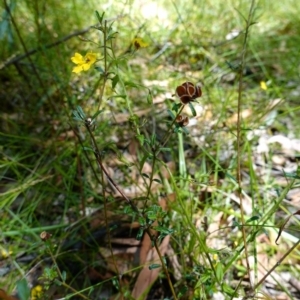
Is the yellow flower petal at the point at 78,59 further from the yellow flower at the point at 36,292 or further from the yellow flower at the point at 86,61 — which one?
the yellow flower at the point at 36,292

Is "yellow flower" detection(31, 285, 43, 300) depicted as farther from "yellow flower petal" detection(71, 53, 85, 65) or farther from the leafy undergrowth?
"yellow flower petal" detection(71, 53, 85, 65)

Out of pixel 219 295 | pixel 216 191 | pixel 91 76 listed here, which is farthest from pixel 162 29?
pixel 219 295

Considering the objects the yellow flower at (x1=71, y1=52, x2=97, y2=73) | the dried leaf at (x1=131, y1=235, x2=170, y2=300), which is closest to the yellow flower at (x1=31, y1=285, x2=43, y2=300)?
the dried leaf at (x1=131, y1=235, x2=170, y2=300)

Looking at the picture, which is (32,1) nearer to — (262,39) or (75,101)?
(75,101)

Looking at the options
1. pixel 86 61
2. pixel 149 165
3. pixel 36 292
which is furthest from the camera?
pixel 149 165

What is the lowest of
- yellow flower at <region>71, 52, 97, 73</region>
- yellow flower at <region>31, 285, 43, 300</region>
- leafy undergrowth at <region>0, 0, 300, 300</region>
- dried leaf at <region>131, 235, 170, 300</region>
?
dried leaf at <region>131, 235, 170, 300</region>

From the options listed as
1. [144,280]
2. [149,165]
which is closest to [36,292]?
[144,280]

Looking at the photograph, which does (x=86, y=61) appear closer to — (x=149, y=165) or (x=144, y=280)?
(x=144, y=280)

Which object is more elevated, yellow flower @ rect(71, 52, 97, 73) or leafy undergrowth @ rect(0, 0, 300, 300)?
yellow flower @ rect(71, 52, 97, 73)
